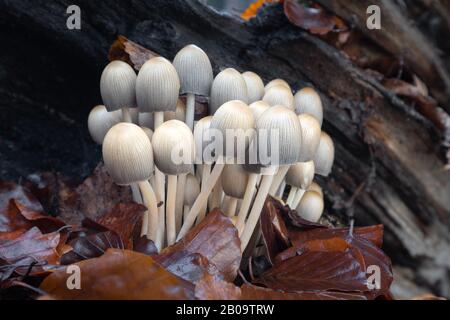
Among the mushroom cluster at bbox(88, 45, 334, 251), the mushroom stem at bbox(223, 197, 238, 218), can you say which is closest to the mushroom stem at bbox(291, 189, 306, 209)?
the mushroom cluster at bbox(88, 45, 334, 251)

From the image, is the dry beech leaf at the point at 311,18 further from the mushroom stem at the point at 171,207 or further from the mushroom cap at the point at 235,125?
the mushroom stem at the point at 171,207

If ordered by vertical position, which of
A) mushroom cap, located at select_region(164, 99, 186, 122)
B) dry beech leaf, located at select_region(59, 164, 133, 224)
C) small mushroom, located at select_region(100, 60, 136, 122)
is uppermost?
small mushroom, located at select_region(100, 60, 136, 122)

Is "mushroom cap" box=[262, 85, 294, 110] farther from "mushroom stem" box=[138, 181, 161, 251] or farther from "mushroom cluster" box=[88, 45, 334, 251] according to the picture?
"mushroom stem" box=[138, 181, 161, 251]

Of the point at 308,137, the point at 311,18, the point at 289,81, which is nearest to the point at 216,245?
the point at 308,137

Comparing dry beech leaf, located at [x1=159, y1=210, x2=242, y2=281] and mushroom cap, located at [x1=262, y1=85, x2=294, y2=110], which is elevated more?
mushroom cap, located at [x1=262, y1=85, x2=294, y2=110]

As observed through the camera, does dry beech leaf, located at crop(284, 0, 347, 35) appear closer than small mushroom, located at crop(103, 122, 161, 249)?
No

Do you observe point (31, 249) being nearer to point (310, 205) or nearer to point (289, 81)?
point (310, 205)

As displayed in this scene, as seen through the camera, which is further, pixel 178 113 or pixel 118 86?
pixel 178 113
